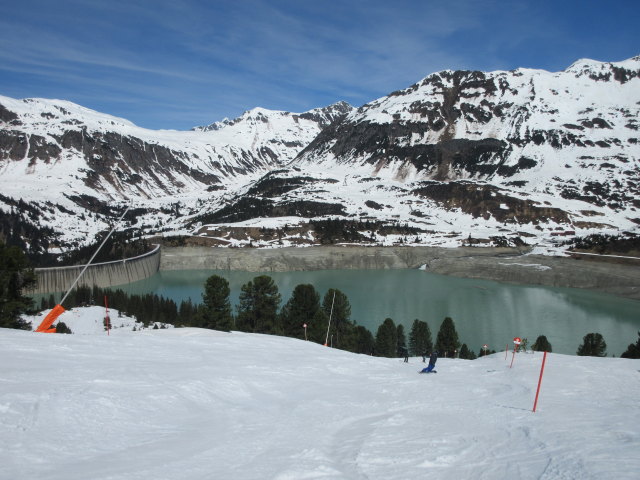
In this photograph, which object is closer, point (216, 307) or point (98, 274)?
point (216, 307)

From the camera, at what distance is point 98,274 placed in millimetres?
91875

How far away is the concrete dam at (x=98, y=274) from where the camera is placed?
8662 centimetres

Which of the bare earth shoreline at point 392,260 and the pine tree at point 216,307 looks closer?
the pine tree at point 216,307

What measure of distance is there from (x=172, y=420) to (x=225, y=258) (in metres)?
117

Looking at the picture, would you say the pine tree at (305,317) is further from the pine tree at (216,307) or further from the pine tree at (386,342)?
the pine tree at (216,307)

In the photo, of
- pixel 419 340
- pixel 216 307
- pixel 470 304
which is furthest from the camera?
pixel 470 304

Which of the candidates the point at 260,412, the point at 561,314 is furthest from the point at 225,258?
the point at 260,412

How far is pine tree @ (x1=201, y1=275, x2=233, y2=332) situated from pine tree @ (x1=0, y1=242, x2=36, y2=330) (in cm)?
1575

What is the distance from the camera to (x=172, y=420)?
9430 mm

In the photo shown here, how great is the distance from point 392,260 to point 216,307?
8859 centimetres

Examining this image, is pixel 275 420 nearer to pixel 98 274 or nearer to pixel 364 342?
pixel 364 342

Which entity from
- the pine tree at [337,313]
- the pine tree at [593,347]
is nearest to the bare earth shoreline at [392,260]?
the pine tree at [593,347]

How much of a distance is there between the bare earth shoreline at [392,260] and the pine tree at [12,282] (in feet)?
296

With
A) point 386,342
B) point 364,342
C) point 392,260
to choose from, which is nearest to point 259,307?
point 364,342
